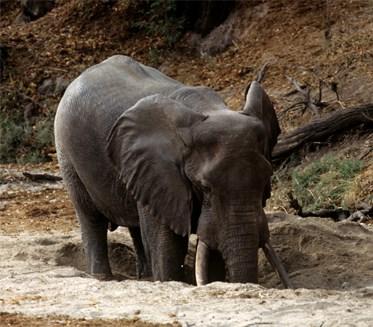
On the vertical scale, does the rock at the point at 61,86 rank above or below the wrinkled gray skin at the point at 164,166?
below

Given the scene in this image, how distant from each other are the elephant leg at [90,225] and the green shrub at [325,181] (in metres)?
3.73

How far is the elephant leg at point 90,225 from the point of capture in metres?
10.1

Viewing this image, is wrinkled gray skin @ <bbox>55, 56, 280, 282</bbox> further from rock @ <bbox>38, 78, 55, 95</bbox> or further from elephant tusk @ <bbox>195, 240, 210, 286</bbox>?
rock @ <bbox>38, 78, 55, 95</bbox>

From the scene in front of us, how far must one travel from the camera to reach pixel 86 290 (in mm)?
7758

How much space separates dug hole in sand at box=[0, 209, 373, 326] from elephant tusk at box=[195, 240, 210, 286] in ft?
1.47

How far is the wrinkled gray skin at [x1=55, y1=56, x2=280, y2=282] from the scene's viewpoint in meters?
8.12

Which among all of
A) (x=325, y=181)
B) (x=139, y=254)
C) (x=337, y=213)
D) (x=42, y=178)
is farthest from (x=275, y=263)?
(x=42, y=178)

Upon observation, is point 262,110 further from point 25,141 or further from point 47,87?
point 47,87

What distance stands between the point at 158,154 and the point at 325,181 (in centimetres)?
550

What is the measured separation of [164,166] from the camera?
8.62 m

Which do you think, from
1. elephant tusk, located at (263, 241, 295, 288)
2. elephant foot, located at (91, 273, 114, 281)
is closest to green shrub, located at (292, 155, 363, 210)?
elephant foot, located at (91, 273, 114, 281)

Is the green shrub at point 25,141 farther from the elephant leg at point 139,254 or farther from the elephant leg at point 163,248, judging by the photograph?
the elephant leg at point 163,248

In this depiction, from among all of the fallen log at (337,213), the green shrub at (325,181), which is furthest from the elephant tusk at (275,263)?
the green shrub at (325,181)

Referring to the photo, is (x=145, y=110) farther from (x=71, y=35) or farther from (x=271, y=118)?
(x=71, y=35)
